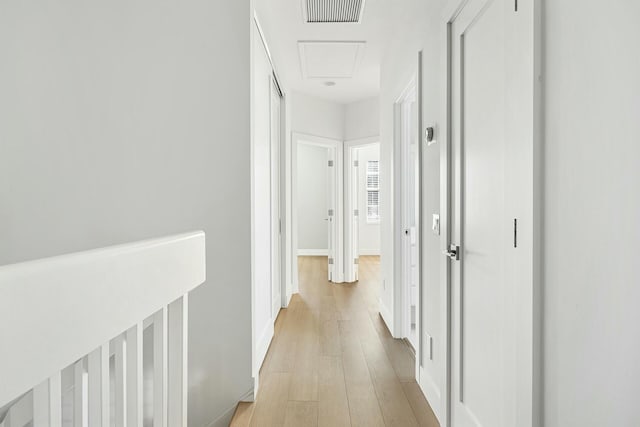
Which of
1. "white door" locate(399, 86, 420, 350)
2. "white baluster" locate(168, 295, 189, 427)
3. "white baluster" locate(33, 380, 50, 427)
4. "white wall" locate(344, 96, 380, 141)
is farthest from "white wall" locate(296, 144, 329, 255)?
"white baluster" locate(33, 380, 50, 427)

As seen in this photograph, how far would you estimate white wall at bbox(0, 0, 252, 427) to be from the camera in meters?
1.91

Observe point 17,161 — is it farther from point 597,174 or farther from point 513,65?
point 597,174

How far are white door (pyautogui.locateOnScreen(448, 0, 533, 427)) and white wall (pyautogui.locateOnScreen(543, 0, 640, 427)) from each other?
0.17m

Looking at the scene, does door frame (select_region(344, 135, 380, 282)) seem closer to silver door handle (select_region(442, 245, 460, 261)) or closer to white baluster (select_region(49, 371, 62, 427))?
silver door handle (select_region(442, 245, 460, 261))

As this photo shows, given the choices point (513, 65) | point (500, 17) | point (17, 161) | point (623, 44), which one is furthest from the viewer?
point (17, 161)

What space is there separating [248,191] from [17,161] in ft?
3.66

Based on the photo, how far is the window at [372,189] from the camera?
8516 millimetres

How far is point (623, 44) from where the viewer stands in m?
0.80

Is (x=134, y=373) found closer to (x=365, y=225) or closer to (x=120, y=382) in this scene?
(x=120, y=382)

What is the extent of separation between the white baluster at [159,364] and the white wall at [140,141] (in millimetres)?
1314

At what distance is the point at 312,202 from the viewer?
8.39m

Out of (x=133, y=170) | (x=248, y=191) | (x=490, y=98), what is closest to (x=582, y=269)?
(x=490, y=98)

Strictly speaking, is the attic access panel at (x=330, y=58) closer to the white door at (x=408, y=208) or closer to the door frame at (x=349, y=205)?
the white door at (x=408, y=208)

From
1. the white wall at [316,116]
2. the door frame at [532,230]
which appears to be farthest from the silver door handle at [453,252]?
the white wall at [316,116]
